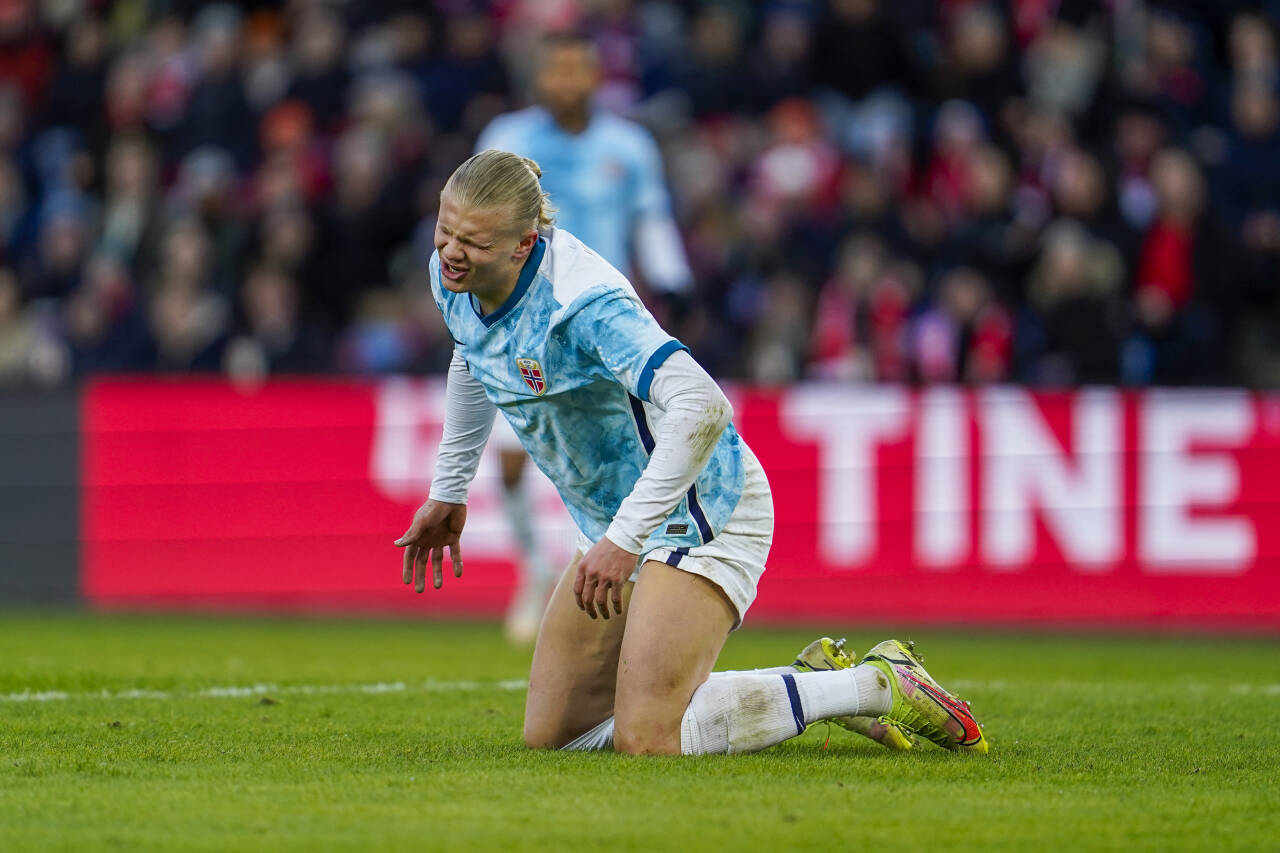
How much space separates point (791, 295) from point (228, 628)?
172 inches

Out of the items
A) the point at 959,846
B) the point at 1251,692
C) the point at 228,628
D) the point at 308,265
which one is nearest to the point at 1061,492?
the point at 1251,692

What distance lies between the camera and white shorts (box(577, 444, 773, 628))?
5410 mm

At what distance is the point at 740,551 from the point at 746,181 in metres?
9.46

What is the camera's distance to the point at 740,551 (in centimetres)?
548

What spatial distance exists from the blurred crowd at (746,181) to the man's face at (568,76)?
1.53 metres

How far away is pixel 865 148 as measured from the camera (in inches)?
570

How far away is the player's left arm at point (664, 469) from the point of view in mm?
4945

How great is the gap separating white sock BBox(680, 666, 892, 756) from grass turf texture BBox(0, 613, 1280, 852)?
88 mm

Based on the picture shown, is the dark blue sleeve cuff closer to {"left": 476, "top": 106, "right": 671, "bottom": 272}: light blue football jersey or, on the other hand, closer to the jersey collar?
the jersey collar

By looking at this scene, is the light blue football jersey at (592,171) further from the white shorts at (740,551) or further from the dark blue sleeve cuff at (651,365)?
the dark blue sleeve cuff at (651,365)

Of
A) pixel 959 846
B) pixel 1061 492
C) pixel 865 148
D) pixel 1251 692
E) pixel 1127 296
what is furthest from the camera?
pixel 865 148

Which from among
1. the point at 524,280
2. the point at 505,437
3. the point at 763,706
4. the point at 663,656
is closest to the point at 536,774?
the point at 663,656

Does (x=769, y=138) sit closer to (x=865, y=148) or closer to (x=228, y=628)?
(x=865, y=148)

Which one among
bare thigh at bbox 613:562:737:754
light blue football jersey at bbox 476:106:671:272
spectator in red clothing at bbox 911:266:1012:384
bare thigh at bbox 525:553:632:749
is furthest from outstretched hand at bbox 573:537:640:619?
spectator in red clothing at bbox 911:266:1012:384
